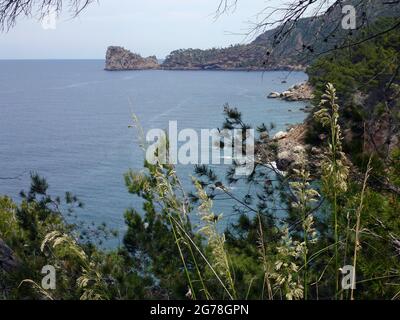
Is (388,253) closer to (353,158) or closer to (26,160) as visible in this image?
(353,158)

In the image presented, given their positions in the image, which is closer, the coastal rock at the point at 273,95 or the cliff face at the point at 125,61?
the coastal rock at the point at 273,95

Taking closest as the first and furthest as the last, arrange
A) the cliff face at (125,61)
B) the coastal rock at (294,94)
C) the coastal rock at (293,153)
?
the coastal rock at (293,153) → the coastal rock at (294,94) → the cliff face at (125,61)

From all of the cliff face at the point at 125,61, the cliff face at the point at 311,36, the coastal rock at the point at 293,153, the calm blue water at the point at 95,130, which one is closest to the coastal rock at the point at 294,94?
the calm blue water at the point at 95,130

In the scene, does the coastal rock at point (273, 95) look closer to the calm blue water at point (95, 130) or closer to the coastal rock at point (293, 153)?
the calm blue water at point (95, 130)

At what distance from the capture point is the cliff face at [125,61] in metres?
142

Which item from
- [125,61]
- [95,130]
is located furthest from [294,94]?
[125,61]

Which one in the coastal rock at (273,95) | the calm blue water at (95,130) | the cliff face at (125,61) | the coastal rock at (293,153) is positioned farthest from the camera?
the cliff face at (125,61)

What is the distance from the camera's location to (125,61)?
469 ft

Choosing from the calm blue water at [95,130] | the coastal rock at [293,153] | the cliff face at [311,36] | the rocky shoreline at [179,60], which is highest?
the rocky shoreline at [179,60]

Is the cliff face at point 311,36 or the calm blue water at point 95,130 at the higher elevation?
the cliff face at point 311,36

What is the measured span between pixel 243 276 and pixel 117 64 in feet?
470

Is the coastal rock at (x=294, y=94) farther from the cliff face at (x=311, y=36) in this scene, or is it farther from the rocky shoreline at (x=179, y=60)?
the rocky shoreline at (x=179, y=60)

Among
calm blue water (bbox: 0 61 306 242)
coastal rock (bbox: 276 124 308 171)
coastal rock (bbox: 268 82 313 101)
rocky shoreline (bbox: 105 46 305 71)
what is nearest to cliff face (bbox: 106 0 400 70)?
coastal rock (bbox: 276 124 308 171)

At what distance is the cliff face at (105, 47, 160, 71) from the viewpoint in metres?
142
